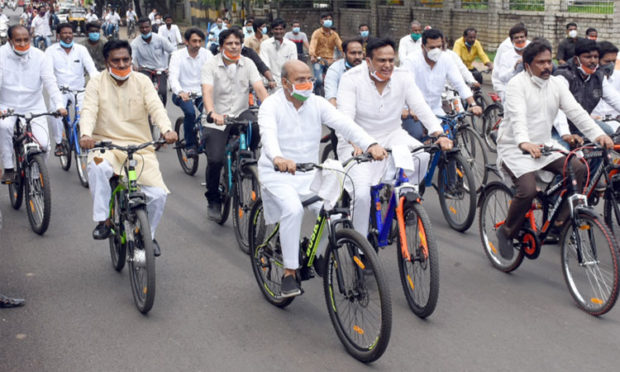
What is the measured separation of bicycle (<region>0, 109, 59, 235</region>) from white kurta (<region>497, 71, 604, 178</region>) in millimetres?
4196

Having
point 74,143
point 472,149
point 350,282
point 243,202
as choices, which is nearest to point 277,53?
point 74,143

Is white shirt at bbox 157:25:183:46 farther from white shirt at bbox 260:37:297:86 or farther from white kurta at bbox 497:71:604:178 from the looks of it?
white kurta at bbox 497:71:604:178

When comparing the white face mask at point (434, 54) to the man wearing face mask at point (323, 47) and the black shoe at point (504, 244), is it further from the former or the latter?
the man wearing face mask at point (323, 47)

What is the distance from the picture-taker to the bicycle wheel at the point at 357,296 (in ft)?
15.9


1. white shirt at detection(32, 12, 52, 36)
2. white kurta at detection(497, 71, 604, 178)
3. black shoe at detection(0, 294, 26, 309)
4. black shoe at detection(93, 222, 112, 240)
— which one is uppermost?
white shirt at detection(32, 12, 52, 36)

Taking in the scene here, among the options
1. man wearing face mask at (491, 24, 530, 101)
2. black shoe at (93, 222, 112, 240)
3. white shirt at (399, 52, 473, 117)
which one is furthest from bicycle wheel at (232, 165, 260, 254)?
man wearing face mask at (491, 24, 530, 101)

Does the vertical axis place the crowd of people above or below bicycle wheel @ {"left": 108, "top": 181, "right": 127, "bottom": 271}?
above

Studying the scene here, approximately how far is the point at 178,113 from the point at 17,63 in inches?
325

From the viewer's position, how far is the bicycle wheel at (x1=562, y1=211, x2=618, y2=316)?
558cm

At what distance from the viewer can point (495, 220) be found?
697 cm

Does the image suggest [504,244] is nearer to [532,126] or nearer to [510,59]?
[532,126]

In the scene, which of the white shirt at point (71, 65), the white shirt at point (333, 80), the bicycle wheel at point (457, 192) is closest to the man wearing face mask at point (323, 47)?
the white shirt at point (71, 65)

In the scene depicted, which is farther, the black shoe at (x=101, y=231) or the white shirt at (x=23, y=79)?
the white shirt at (x=23, y=79)

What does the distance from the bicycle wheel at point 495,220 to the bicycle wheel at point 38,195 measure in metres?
3.99
